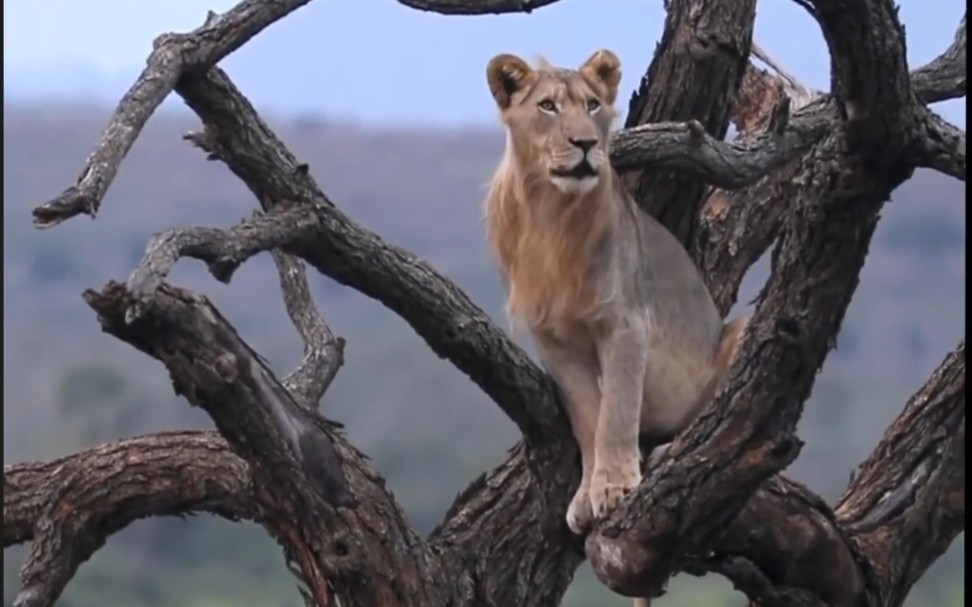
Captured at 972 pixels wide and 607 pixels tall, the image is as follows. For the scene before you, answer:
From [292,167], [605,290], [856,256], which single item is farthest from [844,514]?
[292,167]

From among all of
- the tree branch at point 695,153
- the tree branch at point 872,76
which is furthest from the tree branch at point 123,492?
the tree branch at point 872,76

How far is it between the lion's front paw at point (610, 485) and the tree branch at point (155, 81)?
132cm

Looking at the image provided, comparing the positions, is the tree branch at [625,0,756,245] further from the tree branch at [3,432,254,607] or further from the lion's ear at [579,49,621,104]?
the tree branch at [3,432,254,607]

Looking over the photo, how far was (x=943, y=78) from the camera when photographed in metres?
5.35

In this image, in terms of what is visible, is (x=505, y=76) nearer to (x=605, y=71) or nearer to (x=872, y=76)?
(x=605, y=71)

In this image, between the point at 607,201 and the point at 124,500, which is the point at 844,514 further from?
the point at 124,500

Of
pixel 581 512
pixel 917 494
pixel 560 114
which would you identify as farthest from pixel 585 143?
pixel 917 494

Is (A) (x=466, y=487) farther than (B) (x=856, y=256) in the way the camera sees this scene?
Yes

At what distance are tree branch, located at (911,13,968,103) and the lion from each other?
3.62ft

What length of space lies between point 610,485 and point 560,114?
0.88 m

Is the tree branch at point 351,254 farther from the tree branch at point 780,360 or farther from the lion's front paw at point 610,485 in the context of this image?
the tree branch at point 780,360

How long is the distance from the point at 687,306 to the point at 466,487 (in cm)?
82

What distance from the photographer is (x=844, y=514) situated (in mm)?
4941

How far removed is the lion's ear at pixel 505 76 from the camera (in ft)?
14.2
